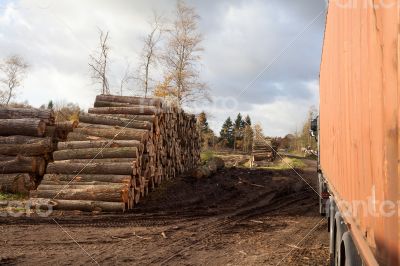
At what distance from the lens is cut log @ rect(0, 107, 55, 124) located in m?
14.0

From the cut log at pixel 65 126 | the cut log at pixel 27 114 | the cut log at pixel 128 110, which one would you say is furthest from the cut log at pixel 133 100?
the cut log at pixel 27 114

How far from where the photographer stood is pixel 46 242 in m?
7.23

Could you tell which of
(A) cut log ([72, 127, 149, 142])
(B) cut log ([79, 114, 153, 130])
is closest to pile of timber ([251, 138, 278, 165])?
(B) cut log ([79, 114, 153, 130])

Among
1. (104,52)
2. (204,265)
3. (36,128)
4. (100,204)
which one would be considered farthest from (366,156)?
(104,52)

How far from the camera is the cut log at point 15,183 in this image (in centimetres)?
1227

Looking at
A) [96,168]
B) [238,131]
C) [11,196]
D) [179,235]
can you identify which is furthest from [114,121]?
[238,131]

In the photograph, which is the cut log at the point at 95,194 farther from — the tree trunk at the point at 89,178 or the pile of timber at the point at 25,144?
the pile of timber at the point at 25,144

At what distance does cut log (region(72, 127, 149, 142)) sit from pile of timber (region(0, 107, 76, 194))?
2033 millimetres

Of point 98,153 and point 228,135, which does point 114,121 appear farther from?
point 228,135

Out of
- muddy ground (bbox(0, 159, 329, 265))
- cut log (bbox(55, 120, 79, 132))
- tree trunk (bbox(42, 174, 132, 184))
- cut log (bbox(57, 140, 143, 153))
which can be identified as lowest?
muddy ground (bbox(0, 159, 329, 265))

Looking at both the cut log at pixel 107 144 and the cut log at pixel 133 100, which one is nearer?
the cut log at pixel 107 144

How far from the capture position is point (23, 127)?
1359 cm

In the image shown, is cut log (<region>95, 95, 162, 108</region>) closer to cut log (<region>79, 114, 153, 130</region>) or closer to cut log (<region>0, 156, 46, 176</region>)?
cut log (<region>79, 114, 153, 130</region>)

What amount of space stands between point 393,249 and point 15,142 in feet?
44.3
